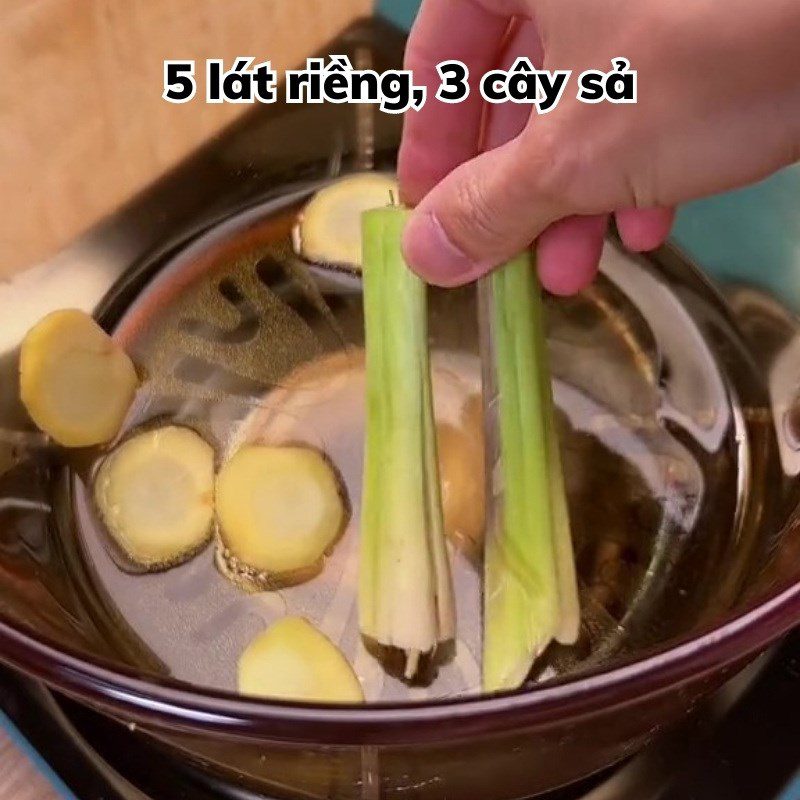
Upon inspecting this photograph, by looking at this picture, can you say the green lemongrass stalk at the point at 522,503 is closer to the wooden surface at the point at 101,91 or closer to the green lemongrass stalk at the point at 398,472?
the green lemongrass stalk at the point at 398,472

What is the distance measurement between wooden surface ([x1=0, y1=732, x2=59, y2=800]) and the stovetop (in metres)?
0.04

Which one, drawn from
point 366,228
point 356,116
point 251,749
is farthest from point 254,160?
point 251,749

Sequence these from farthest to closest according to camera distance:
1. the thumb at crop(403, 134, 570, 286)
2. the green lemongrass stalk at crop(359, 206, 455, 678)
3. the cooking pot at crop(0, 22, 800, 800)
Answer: the green lemongrass stalk at crop(359, 206, 455, 678), the thumb at crop(403, 134, 570, 286), the cooking pot at crop(0, 22, 800, 800)

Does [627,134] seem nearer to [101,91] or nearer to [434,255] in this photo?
[434,255]

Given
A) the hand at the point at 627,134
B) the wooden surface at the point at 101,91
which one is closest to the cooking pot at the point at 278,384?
the wooden surface at the point at 101,91

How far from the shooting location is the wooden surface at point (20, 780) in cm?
52

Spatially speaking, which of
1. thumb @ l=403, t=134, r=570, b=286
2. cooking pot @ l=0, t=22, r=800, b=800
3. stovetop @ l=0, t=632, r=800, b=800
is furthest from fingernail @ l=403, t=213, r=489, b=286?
stovetop @ l=0, t=632, r=800, b=800

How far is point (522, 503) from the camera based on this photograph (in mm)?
618

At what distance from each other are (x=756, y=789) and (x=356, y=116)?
25.6 inches

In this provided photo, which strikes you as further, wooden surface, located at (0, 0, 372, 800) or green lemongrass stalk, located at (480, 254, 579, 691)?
wooden surface, located at (0, 0, 372, 800)

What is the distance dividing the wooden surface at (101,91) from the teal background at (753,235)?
1.15 feet

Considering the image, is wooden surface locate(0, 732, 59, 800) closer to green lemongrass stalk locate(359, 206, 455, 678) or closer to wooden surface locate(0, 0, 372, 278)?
green lemongrass stalk locate(359, 206, 455, 678)

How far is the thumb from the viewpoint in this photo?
1.61ft

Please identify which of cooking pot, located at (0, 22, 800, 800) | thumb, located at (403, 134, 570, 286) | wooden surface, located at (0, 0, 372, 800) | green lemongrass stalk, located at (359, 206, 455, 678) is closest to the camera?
cooking pot, located at (0, 22, 800, 800)
